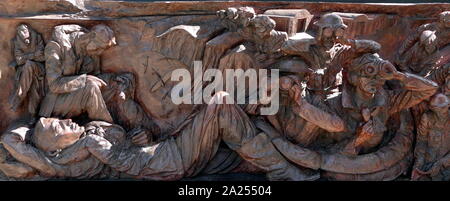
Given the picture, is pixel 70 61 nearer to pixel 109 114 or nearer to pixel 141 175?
pixel 109 114

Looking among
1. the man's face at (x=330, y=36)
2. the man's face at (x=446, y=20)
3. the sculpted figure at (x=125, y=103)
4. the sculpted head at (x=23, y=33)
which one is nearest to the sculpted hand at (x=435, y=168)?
the man's face at (x=446, y=20)

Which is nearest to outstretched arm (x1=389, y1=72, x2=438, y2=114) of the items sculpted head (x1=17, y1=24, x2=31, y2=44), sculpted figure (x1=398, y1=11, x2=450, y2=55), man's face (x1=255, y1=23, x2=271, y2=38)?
sculpted figure (x1=398, y1=11, x2=450, y2=55)

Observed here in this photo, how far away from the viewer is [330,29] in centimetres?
461

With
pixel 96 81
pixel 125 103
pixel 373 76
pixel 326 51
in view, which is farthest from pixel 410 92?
Result: pixel 96 81

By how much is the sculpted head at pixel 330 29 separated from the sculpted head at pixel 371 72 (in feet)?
0.89

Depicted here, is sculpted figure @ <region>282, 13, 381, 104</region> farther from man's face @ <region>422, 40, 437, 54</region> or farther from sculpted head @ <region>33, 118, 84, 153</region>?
sculpted head @ <region>33, 118, 84, 153</region>

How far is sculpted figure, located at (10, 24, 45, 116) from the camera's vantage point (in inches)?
187

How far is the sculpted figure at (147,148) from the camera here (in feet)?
15.3

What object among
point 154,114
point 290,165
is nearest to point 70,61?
point 154,114

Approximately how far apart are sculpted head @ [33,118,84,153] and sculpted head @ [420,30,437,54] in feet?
9.20

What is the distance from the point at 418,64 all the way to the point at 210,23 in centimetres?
173

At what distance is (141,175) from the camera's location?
4.74 metres

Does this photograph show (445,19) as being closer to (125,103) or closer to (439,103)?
(439,103)

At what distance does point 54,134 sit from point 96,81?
0.53 m
